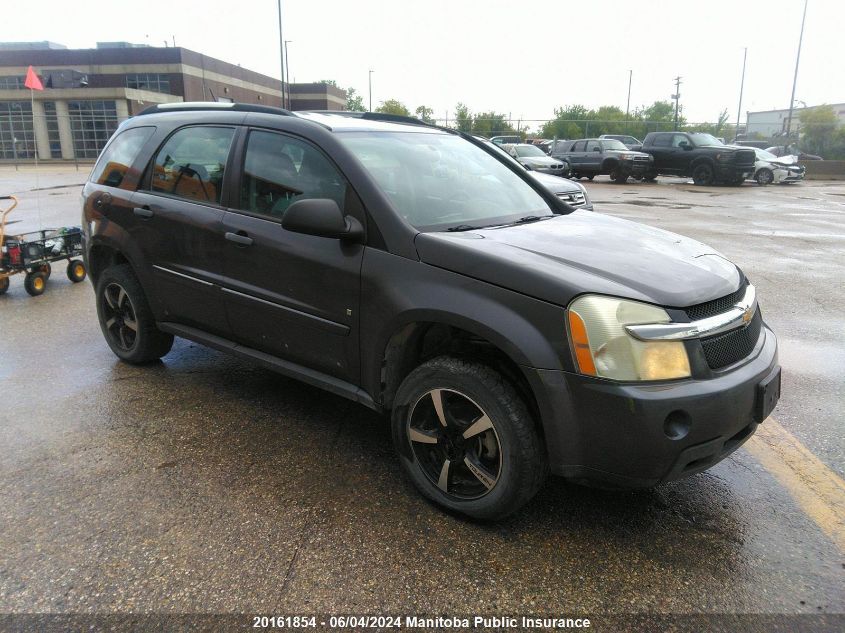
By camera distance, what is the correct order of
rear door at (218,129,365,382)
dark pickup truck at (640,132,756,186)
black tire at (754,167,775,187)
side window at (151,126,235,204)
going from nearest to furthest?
rear door at (218,129,365,382), side window at (151,126,235,204), dark pickup truck at (640,132,756,186), black tire at (754,167,775,187)

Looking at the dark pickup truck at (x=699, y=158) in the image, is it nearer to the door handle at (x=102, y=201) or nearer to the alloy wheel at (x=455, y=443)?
the door handle at (x=102, y=201)

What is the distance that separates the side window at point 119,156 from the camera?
14.8ft

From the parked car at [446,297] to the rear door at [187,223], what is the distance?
0.01 metres

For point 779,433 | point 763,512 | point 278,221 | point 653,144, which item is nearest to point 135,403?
point 278,221

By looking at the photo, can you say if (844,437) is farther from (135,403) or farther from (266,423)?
(135,403)

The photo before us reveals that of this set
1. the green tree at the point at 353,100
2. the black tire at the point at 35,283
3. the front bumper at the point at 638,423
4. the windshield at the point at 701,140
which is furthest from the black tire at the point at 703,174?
the green tree at the point at 353,100

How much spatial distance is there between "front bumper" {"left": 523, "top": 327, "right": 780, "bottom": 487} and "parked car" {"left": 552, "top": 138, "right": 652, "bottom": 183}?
2464cm

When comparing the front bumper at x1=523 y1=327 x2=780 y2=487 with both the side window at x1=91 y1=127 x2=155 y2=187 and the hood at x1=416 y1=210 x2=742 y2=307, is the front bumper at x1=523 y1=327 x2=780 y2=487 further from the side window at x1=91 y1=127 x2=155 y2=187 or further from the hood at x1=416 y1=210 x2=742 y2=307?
the side window at x1=91 y1=127 x2=155 y2=187

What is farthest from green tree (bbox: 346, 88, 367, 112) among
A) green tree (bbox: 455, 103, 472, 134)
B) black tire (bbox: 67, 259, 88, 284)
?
black tire (bbox: 67, 259, 88, 284)

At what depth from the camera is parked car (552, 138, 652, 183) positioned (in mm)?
25438

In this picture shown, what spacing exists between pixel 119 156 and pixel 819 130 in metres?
67.8

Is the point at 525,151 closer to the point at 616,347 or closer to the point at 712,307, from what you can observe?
the point at 712,307

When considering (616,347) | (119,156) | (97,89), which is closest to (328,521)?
(616,347)

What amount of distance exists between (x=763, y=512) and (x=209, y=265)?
10.5ft
